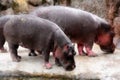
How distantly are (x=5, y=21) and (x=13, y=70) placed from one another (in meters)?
1.12

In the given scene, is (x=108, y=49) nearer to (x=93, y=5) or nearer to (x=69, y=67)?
(x=69, y=67)

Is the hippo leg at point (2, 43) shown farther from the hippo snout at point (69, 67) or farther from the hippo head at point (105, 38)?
the hippo head at point (105, 38)

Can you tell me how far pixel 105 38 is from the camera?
8.52m

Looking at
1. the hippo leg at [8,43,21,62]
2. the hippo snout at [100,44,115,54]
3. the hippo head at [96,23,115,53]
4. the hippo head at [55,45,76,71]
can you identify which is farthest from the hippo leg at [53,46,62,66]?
the hippo snout at [100,44,115,54]

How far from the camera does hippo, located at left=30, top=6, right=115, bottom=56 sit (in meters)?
7.96

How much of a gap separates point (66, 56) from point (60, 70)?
290 millimetres

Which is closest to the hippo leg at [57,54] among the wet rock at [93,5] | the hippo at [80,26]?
the hippo at [80,26]

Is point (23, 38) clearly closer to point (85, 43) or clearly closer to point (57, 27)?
point (57, 27)

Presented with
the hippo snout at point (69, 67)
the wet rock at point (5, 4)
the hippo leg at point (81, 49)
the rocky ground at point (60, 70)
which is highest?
the hippo snout at point (69, 67)

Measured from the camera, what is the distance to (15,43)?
24.7ft

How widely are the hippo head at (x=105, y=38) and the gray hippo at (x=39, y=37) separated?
142cm

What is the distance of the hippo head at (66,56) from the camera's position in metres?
6.99

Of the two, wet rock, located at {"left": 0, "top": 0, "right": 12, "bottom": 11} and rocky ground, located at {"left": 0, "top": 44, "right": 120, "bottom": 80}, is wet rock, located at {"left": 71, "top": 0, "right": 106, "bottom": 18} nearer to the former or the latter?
wet rock, located at {"left": 0, "top": 0, "right": 12, "bottom": 11}

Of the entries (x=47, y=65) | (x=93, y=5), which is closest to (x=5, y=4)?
(x=93, y=5)
